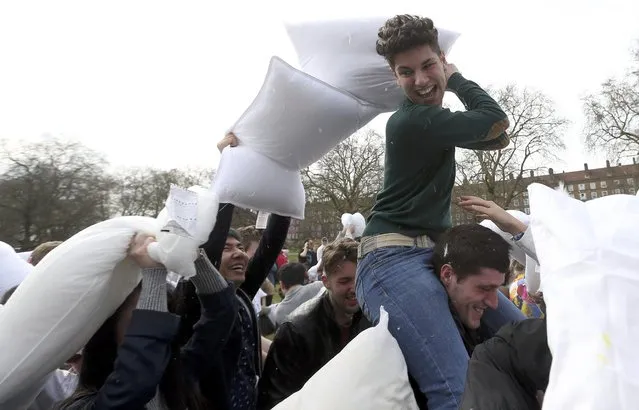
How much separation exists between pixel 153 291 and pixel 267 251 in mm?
1285

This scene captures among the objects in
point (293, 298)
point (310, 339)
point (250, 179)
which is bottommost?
point (293, 298)

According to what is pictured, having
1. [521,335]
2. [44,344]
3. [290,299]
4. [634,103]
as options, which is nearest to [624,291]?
[521,335]

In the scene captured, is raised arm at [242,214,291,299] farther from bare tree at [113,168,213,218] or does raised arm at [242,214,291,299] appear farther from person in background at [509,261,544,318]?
bare tree at [113,168,213,218]

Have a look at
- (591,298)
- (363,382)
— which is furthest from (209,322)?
(591,298)

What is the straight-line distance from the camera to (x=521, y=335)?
124 centimetres

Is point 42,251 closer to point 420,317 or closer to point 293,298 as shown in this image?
point 293,298

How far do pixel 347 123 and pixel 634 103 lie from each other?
22.0 m

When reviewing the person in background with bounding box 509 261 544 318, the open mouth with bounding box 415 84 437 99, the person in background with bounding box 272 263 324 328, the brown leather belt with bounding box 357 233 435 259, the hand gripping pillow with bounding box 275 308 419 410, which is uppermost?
the open mouth with bounding box 415 84 437 99

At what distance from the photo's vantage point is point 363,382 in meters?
1.35

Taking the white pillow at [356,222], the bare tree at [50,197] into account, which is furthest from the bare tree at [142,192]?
the white pillow at [356,222]

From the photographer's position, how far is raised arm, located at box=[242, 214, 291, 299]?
2.85m

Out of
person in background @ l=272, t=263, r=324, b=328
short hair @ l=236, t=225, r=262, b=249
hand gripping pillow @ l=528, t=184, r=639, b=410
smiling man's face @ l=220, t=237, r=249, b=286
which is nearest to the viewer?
A: hand gripping pillow @ l=528, t=184, r=639, b=410

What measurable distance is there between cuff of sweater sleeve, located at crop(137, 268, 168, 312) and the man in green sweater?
2.20 feet

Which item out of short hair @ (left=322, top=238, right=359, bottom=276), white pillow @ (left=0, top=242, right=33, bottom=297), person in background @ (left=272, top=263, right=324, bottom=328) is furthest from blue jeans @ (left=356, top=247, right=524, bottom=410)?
white pillow @ (left=0, top=242, right=33, bottom=297)
